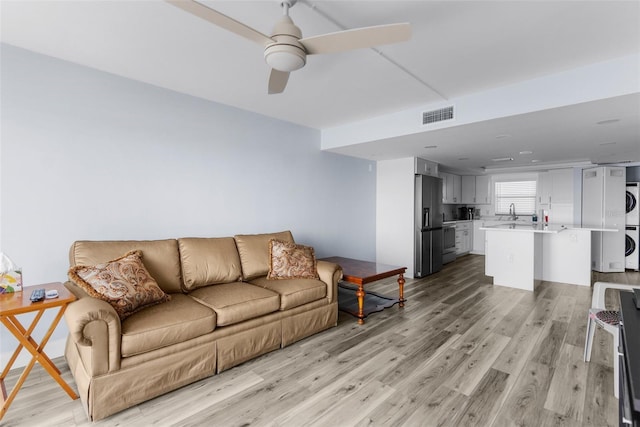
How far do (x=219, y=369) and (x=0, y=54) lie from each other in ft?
9.63

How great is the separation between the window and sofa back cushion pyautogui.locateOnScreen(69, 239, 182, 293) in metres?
7.80

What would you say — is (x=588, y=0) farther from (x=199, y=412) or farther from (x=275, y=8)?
(x=199, y=412)

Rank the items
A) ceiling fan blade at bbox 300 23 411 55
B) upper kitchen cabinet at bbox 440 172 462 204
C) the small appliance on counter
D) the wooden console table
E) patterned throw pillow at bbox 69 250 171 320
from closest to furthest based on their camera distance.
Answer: ceiling fan blade at bbox 300 23 411 55 < patterned throw pillow at bbox 69 250 171 320 < the wooden console table < upper kitchen cabinet at bbox 440 172 462 204 < the small appliance on counter

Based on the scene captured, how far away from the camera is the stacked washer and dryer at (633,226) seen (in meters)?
5.96

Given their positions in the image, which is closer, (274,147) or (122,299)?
(122,299)

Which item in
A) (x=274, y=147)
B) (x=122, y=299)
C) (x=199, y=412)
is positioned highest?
(x=274, y=147)

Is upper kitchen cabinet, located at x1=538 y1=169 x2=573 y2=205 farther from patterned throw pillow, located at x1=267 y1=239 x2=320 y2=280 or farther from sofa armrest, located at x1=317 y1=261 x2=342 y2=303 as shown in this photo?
patterned throw pillow, located at x1=267 y1=239 x2=320 y2=280

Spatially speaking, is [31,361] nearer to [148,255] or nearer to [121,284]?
[121,284]

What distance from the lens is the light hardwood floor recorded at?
1844 millimetres

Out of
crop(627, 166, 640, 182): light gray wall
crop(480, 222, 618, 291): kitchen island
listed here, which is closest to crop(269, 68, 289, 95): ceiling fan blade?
crop(480, 222, 618, 291): kitchen island

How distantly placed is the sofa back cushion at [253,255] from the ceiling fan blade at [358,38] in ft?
7.08

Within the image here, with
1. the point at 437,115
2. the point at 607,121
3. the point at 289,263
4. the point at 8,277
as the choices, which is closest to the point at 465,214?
the point at 607,121

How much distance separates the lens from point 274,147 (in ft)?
13.5

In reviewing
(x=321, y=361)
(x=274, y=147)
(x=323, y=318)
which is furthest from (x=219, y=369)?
(x=274, y=147)
